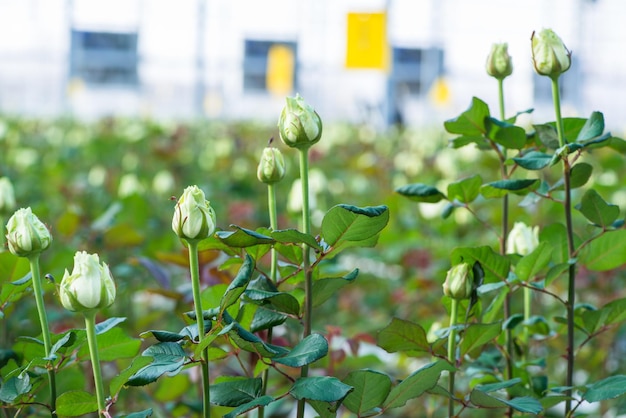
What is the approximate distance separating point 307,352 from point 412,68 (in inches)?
466

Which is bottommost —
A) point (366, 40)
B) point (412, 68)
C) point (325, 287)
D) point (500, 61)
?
point (325, 287)

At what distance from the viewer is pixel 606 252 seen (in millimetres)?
592

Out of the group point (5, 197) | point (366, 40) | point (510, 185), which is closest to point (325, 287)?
point (510, 185)

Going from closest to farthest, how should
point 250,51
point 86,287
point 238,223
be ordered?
point 86,287
point 238,223
point 250,51

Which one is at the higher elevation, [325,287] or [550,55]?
[550,55]

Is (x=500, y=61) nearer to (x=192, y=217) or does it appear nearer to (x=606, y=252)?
(x=606, y=252)

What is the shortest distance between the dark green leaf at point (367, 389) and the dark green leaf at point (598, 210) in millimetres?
190

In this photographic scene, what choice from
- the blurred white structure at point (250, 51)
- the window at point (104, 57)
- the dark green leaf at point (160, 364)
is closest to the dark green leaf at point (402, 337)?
the dark green leaf at point (160, 364)

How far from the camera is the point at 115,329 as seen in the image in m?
0.54

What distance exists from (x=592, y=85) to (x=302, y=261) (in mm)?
12433

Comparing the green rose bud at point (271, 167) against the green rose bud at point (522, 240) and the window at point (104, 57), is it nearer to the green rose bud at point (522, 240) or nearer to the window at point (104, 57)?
the green rose bud at point (522, 240)

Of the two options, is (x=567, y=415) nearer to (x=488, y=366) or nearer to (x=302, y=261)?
(x=488, y=366)

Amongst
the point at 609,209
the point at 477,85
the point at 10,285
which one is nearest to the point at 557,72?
the point at 609,209

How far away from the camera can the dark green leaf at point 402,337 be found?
52cm
